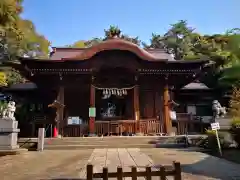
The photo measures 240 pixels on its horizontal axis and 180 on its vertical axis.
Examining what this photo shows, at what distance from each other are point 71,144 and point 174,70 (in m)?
8.42

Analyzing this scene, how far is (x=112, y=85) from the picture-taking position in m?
16.6

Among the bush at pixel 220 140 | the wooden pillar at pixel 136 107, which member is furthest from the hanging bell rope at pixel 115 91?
the bush at pixel 220 140

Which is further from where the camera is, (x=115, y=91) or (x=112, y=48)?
(x=115, y=91)

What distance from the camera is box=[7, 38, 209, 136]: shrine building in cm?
1547

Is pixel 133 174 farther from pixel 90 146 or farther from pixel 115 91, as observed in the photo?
pixel 115 91

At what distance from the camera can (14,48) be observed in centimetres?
2578

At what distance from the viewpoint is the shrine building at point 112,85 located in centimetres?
1547

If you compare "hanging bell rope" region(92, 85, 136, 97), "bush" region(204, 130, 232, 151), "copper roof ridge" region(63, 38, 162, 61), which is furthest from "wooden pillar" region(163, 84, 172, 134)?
"bush" region(204, 130, 232, 151)

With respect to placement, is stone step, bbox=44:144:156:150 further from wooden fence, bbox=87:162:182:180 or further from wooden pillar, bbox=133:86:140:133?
wooden fence, bbox=87:162:182:180

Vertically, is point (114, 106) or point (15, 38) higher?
point (15, 38)

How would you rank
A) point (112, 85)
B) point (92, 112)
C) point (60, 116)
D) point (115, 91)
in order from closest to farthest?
point (92, 112), point (60, 116), point (115, 91), point (112, 85)

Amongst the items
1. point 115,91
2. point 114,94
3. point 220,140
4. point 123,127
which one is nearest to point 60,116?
point 114,94

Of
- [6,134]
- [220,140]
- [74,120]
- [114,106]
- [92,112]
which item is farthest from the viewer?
[114,106]

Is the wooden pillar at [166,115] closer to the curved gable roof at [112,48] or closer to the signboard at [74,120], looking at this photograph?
the curved gable roof at [112,48]
